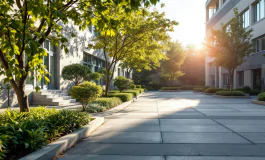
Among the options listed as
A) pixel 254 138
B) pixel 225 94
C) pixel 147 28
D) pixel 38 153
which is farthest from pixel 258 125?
pixel 225 94

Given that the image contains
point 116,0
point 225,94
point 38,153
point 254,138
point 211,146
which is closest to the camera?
point 38,153

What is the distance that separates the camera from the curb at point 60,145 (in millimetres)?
4105

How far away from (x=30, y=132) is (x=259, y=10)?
28465mm

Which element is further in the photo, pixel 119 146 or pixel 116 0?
pixel 119 146

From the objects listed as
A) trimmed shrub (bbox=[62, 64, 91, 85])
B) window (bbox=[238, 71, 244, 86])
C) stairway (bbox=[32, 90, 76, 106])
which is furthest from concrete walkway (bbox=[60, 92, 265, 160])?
window (bbox=[238, 71, 244, 86])

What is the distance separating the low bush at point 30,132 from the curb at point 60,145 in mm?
163

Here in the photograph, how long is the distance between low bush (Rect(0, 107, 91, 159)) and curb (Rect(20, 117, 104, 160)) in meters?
0.16

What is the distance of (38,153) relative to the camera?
4.18 meters

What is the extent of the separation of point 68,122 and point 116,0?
3.36 metres

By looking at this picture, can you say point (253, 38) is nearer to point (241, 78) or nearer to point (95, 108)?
point (241, 78)

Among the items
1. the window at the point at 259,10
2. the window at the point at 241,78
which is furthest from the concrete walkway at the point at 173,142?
the window at the point at 241,78

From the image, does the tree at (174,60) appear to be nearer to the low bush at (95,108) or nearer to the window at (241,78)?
the window at (241,78)

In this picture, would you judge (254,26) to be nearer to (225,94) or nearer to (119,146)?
(225,94)

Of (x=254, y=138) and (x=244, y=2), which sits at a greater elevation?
(x=244, y=2)
